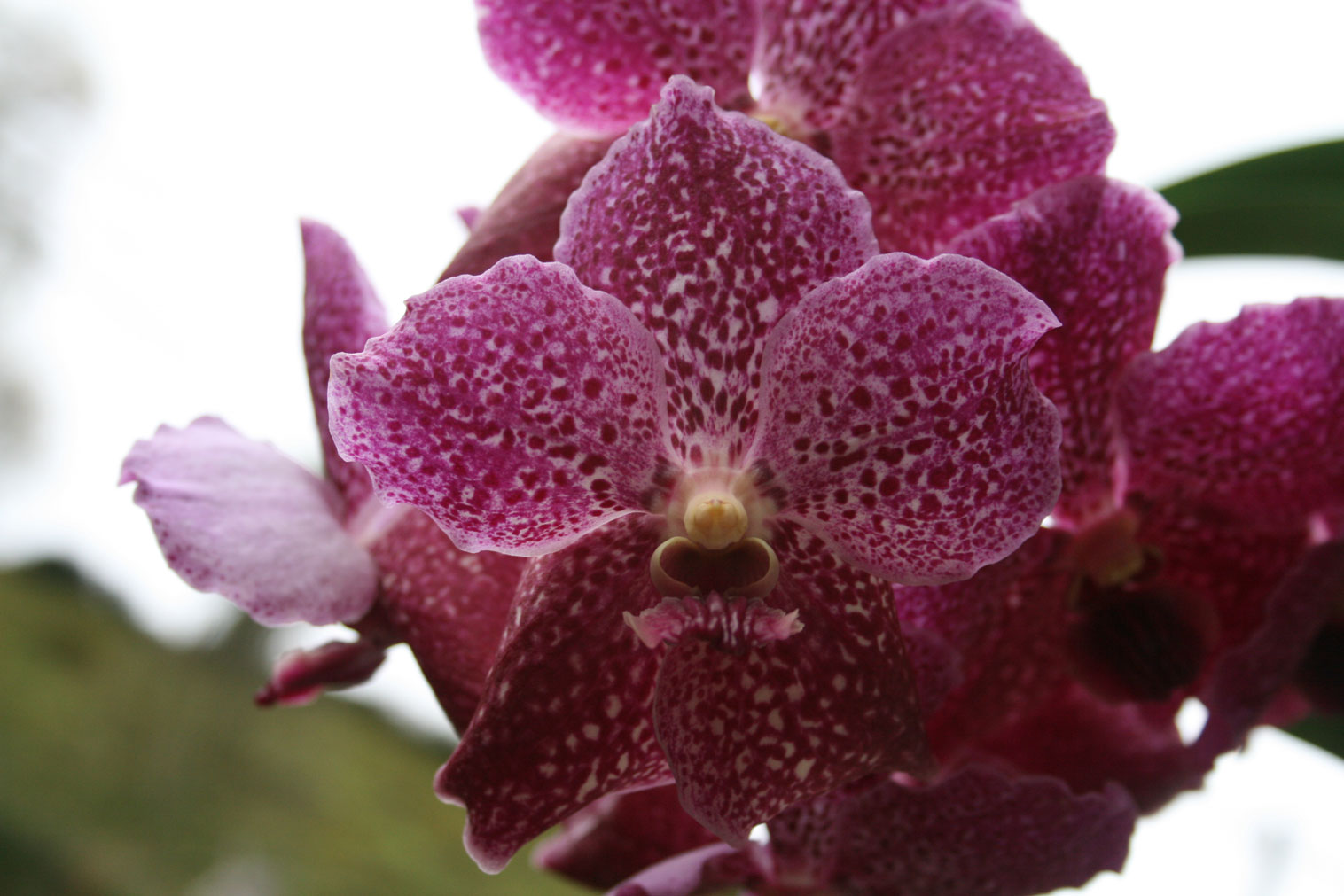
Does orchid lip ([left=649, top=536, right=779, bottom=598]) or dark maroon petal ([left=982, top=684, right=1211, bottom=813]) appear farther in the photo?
dark maroon petal ([left=982, top=684, right=1211, bottom=813])

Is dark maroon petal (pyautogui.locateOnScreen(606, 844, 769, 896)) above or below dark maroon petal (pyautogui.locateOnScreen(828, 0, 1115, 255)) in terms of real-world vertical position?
below

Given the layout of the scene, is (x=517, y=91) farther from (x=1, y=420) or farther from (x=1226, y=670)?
(x=1, y=420)

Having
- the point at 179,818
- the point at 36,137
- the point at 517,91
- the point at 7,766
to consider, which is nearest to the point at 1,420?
Answer: the point at 36,137

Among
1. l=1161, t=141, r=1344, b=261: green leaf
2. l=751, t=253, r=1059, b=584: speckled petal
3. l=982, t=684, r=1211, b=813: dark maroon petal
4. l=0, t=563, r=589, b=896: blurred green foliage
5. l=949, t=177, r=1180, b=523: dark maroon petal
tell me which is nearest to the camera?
l=751, t=253, r=1059, b=584: speckled petal

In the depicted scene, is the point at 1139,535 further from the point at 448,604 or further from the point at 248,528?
the point at 248,528

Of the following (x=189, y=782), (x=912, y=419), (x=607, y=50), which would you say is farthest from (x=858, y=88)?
(x=189, y=782)

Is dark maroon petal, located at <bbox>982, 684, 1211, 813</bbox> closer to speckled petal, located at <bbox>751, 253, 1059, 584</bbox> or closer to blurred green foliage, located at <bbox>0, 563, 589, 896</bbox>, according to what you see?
speckled petal, located at <bbox>751, 253, 1059, 584</bbox>

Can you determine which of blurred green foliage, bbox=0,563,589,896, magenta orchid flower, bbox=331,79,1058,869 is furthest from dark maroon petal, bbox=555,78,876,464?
blurred green foliage, bbox=0,563,589,896

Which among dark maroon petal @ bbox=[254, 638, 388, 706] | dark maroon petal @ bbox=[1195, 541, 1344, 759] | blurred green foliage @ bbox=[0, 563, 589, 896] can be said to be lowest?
blurred green foliage @ bbox=[0, 563, 589, 896]
